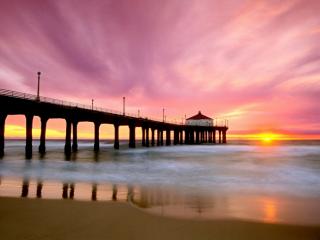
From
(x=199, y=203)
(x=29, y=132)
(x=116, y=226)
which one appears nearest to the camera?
(x=116, y=226)

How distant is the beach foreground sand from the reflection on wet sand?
0.71 meters

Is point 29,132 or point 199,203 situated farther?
point 29,132

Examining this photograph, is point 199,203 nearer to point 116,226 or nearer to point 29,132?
point 116,226

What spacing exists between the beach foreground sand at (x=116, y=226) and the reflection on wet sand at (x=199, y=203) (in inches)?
27.8

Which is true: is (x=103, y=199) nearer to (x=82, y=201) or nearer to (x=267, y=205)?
(x=82, y=201)

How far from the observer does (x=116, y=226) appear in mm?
6523

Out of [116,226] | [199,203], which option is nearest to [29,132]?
[199,203]

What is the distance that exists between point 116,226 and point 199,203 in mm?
3790

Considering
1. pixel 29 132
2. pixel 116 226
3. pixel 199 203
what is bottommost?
pixel 199 203

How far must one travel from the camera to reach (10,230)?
6035 mm

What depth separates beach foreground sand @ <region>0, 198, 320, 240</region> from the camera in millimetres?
5895

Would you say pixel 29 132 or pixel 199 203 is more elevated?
pixel 29 132

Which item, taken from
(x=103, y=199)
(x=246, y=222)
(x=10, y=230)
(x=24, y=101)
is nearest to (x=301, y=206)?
(x=246, y=222)

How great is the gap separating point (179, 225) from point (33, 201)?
4.90 meters
